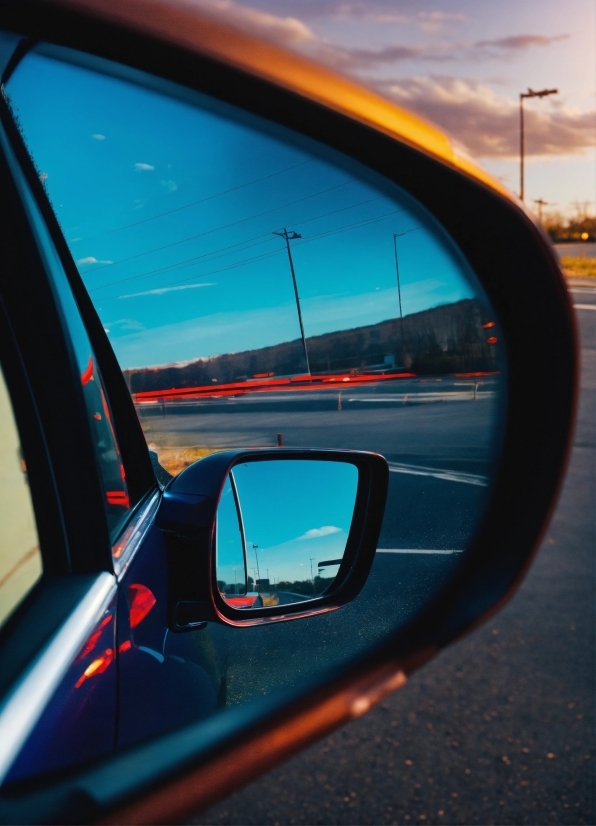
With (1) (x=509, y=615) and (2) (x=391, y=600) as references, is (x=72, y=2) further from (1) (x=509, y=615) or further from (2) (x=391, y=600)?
(1) (x=509, y=615)

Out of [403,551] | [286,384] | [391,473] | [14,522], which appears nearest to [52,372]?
[14,522]

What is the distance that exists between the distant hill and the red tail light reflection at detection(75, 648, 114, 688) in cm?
44

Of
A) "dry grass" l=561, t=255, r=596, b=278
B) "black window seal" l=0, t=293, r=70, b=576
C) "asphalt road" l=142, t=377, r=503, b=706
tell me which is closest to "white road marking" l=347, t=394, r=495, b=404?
"asphalt road" l=142, t=377, r=503, b=706

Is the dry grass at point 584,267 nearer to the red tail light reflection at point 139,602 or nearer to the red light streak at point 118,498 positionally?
the red light streak at point 118,498

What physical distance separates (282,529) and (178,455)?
0.80 ft

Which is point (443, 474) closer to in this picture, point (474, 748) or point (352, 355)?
point (352, 355)

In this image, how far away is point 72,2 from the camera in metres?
0.79

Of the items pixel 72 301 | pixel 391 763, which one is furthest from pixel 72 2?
pixel 391 763

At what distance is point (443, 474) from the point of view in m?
1.63

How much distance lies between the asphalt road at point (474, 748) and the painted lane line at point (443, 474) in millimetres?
1870

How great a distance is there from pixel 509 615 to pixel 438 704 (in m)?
1.06

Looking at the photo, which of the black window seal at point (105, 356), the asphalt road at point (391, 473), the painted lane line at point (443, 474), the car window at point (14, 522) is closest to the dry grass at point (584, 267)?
the painted lane line at point (443, 474)

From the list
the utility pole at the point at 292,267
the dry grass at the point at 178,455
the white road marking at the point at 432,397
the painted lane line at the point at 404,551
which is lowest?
the painted lane line at the point at 404,551

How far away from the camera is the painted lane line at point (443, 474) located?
4.97 feet
